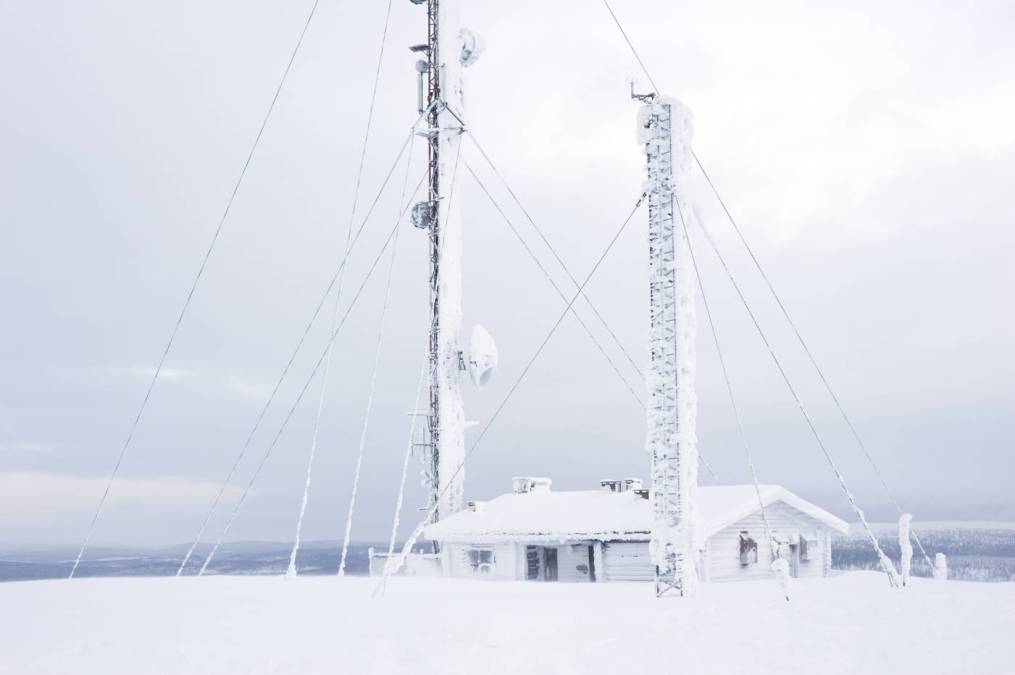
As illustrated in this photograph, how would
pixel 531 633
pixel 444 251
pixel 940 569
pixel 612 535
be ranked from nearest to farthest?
pixel 531 633 → pixel 940 569 → pixel 612 535 → pixel 444 251

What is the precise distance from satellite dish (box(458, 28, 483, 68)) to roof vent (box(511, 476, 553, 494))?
15.9 metres

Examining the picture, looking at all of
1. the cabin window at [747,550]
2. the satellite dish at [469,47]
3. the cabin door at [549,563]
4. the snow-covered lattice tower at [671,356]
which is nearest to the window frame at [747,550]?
the cabin window at [747,550]

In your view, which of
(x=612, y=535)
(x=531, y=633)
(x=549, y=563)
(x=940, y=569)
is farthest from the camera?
(x=549, y=563)

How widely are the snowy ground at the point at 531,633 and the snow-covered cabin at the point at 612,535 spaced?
980 centimetres

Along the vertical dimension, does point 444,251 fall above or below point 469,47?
below

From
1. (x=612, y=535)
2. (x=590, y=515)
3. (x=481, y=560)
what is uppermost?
(x=590, y=515)

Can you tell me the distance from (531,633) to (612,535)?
14.8 metres

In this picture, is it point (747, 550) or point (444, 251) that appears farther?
point (444, 251)

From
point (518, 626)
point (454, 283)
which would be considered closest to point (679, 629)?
point (518, 626)

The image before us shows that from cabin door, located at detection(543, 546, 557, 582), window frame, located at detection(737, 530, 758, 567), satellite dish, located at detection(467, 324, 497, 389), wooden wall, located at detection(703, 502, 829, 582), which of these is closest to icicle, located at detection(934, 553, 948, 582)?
wooden wall, located at detection(703, 502, 829, 582)

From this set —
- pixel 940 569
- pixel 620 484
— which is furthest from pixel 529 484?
pixel 940 569

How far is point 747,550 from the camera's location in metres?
27.8

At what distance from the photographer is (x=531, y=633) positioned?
39.4 feet

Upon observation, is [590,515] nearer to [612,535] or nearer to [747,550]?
[612,535]
